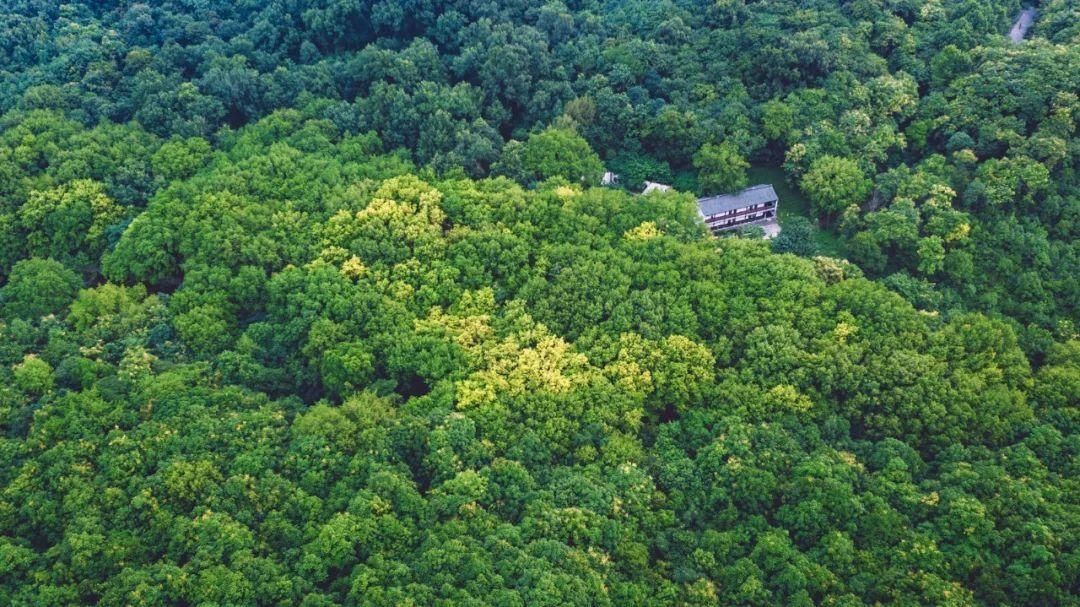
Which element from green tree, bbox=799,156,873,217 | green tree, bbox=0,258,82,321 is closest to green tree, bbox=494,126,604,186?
green tree, bbox=799,156,873,217

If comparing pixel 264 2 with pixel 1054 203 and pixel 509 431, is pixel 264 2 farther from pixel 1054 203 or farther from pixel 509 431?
pixel 1054 203

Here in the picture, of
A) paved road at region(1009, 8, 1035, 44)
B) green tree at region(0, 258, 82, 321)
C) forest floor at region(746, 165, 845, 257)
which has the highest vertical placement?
paved road at region(1009, 8, 1035, 44)

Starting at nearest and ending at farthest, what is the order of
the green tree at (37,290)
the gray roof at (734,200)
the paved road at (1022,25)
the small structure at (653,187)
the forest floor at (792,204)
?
1. the green tree at (37,290)
2. the forest floor at (792,204)
3. the gray roof at (734,200)
4. the small structure at (653,187)
5. the paved road at (1022,25)

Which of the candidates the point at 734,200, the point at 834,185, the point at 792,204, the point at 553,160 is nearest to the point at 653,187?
the point at 734,200

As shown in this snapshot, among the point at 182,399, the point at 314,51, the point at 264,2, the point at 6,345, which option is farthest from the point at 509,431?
the point at 264,2

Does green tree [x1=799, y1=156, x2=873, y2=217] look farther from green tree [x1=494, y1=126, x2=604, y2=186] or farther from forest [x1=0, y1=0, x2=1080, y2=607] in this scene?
green tree [x1=494, y1=126, x2=604, y2=186]

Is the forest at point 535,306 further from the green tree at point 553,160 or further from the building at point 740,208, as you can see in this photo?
the building at point 740,208

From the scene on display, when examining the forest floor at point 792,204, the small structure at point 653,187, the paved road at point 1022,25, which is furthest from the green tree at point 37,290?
the paved road at point 1022,25
